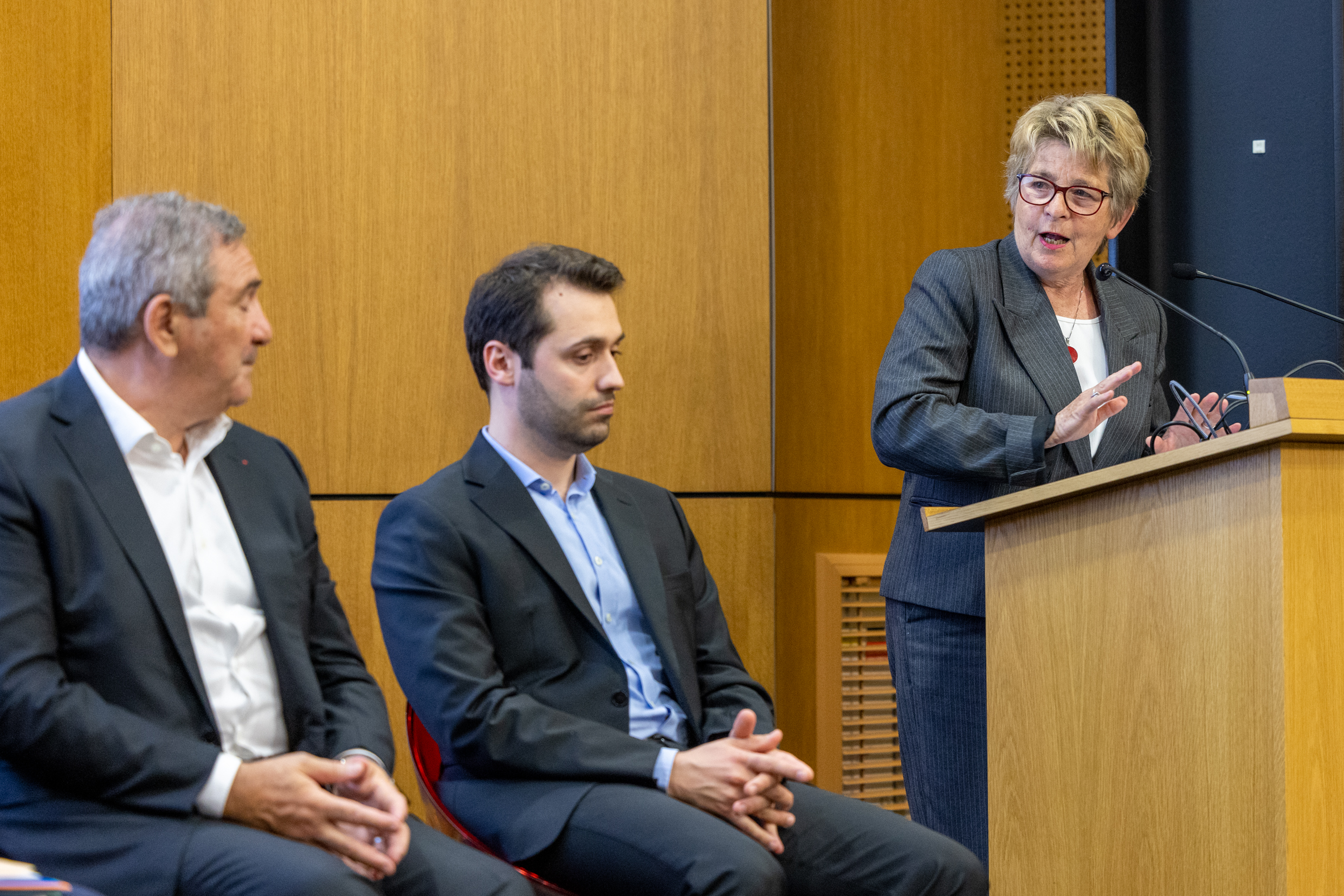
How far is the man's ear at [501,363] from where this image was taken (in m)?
2.34

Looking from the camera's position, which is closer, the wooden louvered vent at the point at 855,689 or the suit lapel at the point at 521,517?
the suit lapel at the point at 521,517

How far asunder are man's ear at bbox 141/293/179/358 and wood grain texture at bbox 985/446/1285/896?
4.45 ft

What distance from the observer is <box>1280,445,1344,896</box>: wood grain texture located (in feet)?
5.81

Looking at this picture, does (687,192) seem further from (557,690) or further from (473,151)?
(557,690)

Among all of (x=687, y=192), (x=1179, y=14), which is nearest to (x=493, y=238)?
(x=687, y=192)

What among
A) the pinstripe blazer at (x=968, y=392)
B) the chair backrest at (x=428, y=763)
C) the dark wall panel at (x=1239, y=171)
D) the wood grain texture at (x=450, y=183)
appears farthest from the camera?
the dark wall panel at (x=1239, y=171)

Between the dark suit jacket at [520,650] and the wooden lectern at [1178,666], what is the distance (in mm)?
460

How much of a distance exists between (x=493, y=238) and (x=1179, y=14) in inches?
82.7

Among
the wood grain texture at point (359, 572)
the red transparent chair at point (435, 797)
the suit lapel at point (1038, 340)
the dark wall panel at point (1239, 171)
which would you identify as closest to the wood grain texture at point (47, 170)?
the wood grain texture at point (359, 572)

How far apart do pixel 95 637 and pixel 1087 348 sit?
74.4 inches

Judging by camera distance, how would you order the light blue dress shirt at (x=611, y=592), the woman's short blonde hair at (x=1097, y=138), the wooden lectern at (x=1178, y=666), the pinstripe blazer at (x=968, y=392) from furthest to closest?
the woman's short blonde hair at (x=1097, y=138) < the pinstripe blazer at (x=968, y=392) < the light blue dress shirt at (x=611, y=592) < the wooden lectern at (x=1178, y=666)

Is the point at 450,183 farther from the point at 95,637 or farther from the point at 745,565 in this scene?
the point at 95,637

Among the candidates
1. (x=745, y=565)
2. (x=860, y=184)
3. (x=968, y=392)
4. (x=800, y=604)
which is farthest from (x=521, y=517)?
(x=860, y=184)

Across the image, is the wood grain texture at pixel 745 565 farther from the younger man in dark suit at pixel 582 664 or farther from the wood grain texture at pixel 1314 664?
the wood grain texture at pixel 1314 664
